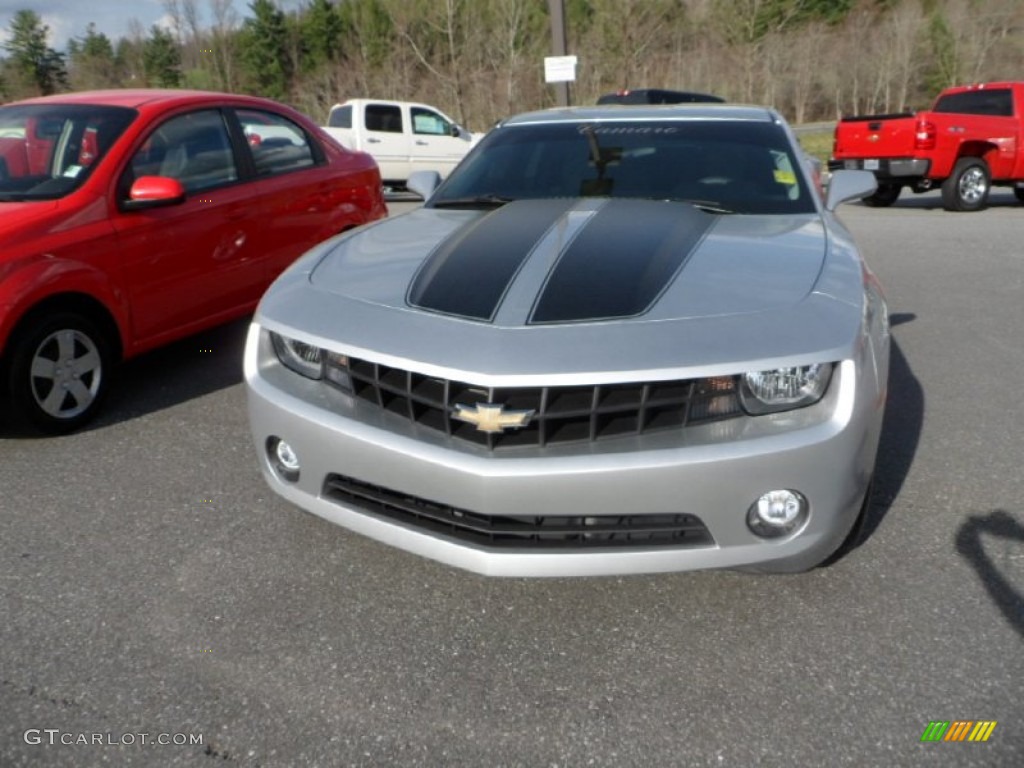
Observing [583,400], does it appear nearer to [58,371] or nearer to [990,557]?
[990,557]

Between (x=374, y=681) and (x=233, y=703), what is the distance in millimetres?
363

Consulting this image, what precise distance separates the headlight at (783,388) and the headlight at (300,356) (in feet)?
4.16

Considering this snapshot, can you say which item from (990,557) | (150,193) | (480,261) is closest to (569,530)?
(480,261)

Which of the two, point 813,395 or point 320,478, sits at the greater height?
point 813,395

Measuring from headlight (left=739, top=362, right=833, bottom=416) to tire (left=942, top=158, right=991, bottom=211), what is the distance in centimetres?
1174

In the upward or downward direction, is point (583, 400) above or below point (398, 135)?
above

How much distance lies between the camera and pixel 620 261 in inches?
107

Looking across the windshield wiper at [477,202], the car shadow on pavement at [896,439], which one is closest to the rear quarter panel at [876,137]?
the car shadow on pavement at [896,439]

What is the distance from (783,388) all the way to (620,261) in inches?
→ 26.7

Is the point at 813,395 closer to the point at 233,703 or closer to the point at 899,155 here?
the point at 233,703

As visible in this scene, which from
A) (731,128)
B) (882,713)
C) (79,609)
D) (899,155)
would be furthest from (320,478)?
(899,155)

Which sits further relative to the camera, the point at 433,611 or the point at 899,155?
the point at 899,155

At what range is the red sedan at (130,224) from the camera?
3871mm

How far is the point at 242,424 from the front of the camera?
4.16m
